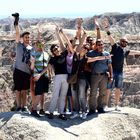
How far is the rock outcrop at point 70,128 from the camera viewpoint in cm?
1002

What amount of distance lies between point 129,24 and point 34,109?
411ft

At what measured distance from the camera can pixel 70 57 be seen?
34.0ft

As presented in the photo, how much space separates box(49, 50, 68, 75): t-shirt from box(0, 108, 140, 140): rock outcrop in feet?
3.54

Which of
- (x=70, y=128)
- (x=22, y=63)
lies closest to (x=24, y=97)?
(x=22, y=63)

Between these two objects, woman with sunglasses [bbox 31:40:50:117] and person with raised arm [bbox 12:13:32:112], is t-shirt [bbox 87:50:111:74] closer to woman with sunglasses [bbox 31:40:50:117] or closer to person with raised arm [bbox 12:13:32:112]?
woman with sunglasses [bbox 31:40:50:117]

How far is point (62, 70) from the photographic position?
1047 cm

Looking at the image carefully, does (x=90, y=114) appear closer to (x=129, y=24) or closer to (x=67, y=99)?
(x=67, y=99)

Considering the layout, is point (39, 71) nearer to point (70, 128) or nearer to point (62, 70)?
Result: point (62, 70)

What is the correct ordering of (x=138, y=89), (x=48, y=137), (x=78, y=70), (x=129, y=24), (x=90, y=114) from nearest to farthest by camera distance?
(x=48, y=137) → (x=78, y=70) → (x=90, y=114) → (x=138, y=89) → (x=129, y=24)

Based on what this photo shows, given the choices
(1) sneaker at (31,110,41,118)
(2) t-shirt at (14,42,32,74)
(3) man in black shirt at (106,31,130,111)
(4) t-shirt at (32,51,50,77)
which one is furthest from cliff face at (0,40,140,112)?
(4) t-shirt at (32,51,50,77)

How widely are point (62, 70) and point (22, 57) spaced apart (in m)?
0.90

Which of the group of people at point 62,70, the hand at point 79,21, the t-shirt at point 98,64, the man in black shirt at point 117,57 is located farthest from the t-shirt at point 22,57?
the man in black shirt at point 117,57

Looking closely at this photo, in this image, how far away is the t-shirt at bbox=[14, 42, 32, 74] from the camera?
1045 cm

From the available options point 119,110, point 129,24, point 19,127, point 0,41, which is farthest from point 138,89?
point 129,24
